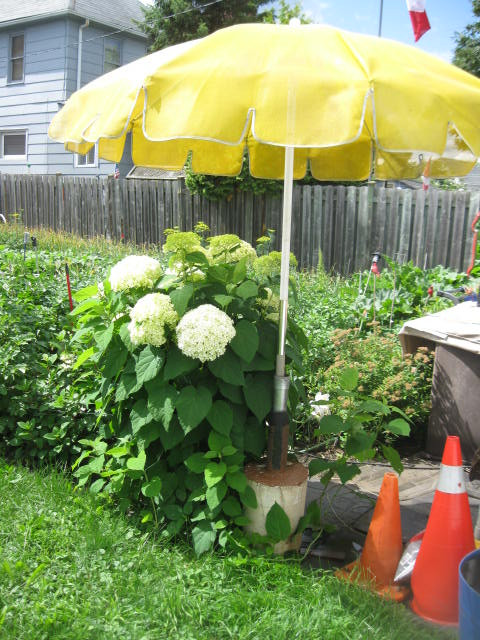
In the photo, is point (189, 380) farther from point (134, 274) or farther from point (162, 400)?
point (134, 274)

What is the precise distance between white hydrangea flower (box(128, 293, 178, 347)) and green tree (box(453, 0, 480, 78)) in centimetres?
1841

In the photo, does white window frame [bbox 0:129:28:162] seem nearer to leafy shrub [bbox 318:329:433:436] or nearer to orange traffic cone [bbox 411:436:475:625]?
leafy shrub [bbox 318:329:433:436]

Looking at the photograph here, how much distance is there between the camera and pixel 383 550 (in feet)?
9.59

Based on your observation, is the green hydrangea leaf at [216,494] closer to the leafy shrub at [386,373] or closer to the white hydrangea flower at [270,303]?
the white hydrangea flower at [270,303]

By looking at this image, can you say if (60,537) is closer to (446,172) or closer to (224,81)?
(224,81)

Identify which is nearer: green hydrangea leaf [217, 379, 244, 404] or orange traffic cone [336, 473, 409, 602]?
orange traffic cone [336, 473, 409, 602]

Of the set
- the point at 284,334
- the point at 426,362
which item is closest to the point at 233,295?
the point at 284,334

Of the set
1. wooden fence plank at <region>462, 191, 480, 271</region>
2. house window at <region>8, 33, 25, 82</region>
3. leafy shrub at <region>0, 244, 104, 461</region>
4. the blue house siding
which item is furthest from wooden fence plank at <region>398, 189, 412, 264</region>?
house window at <region>8, 33, 25, 82</region>

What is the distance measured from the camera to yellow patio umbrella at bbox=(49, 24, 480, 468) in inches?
89.5

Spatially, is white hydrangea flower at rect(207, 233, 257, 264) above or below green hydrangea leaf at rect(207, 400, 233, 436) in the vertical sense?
above

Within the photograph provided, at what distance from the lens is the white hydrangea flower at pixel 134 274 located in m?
3.15

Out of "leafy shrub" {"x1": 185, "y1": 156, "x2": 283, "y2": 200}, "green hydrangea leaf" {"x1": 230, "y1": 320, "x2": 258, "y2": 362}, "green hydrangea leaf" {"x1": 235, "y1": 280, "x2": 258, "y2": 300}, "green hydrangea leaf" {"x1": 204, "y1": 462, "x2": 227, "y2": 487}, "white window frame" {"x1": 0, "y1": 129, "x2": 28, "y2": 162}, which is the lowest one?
"green hydrangea leaf" {"x1": 204, "y1": 462, "x2": 227, "y2": 487}

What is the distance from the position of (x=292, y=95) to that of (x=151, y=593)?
2168 millimetres

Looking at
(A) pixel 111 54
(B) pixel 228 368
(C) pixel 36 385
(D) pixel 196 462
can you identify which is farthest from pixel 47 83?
(D) pixel 196 462
